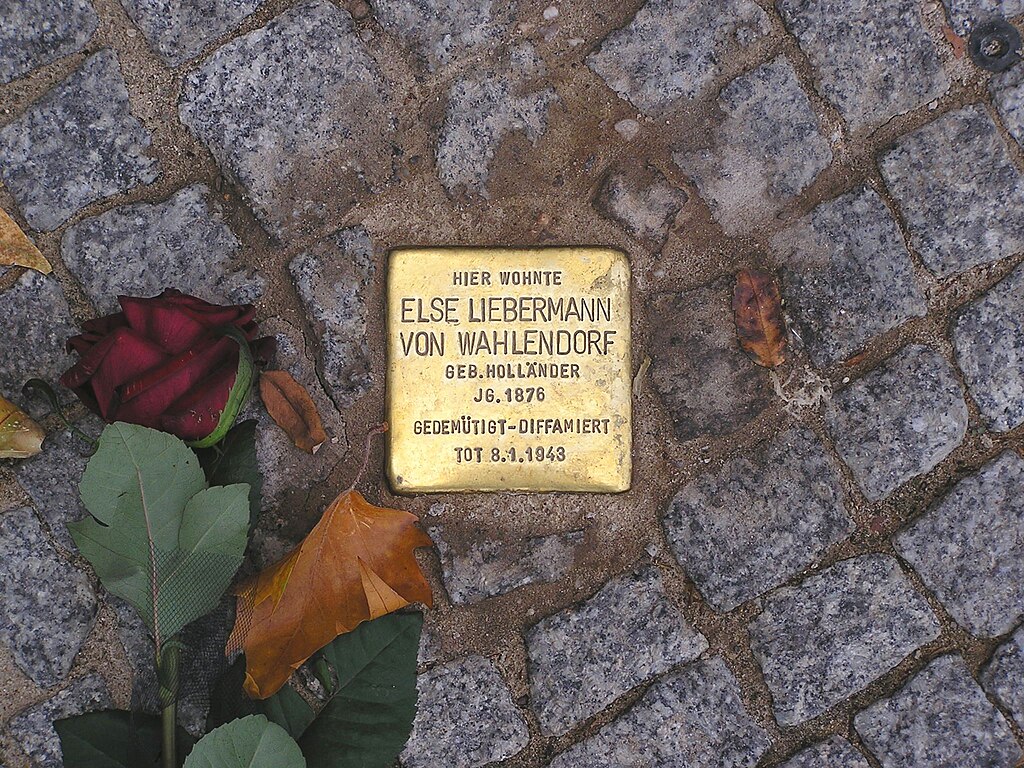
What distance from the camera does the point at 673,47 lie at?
55.8 inches

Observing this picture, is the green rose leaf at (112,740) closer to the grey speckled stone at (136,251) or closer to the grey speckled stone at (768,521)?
the grey speckled stone at (136,251)

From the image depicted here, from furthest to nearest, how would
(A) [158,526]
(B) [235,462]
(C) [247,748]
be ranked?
(B) [235,462] → (A) [158,526] → (C) [247,748]

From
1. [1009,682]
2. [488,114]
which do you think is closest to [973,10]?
[488,114]

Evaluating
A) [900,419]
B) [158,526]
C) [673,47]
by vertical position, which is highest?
[673,47]

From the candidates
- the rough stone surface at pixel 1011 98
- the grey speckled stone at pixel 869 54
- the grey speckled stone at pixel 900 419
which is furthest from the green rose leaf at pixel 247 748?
the rough stone surface at pixel 1011 98

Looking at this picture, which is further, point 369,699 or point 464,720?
point 464,720

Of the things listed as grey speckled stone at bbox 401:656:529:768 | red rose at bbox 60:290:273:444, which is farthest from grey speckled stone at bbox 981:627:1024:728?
red rose at bbox 60:290:273:444

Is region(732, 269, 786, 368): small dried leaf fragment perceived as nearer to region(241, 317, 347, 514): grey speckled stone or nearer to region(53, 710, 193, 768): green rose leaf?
region(241, 317, 347, 514): grey speckled stone

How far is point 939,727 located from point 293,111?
161 cm

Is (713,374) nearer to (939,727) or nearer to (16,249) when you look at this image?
(939,727)

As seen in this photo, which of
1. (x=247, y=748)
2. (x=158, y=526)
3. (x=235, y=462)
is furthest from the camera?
(x=235, y=462)

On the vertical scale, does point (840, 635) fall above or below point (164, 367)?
below

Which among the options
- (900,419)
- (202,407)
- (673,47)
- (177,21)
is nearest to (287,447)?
(202,407)

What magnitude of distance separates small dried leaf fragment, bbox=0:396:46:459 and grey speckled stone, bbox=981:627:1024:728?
5.73 feet
